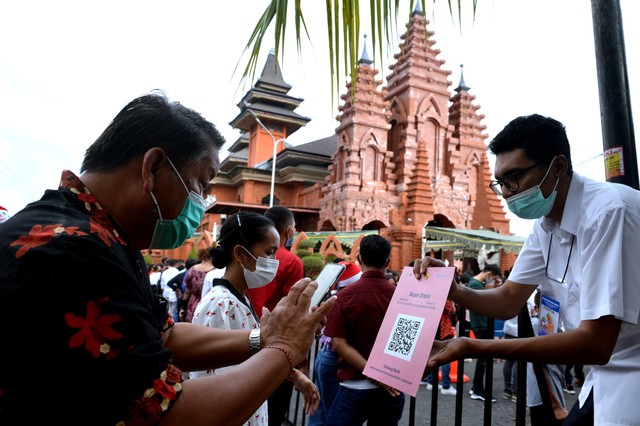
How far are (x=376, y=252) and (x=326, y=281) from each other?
95 cm

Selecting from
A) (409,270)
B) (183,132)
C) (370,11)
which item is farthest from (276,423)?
(370,11)

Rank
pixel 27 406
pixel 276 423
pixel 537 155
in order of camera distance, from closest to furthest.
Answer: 1. pixel 27 406
2. pixel 537 155
3. pixel 276 423

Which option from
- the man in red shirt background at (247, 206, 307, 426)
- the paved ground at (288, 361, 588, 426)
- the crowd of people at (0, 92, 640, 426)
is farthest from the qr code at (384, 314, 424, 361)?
the paved ground at (288, 361, 588, 426)

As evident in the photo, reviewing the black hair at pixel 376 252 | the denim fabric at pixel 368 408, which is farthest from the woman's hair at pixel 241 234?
the denim fabric at pixel 368 408

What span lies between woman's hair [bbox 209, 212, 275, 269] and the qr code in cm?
113

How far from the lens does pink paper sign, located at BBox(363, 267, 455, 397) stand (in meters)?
1.69

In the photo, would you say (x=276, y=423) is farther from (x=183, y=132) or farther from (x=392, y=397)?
(x=183, y=132)

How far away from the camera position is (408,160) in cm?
2286

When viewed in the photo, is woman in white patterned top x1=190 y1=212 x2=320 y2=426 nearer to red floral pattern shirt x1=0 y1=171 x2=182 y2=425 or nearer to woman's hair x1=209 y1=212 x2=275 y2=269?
woman's hair x1=209 y1=212 x2=275 y2=269

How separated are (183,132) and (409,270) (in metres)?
1.25

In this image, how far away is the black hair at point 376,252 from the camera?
3.04 metres

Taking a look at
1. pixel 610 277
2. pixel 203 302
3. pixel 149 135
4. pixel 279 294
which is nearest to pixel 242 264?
pixel 203 302

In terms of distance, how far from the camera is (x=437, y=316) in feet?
5.65

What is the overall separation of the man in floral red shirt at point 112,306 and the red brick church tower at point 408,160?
19.3 metres
